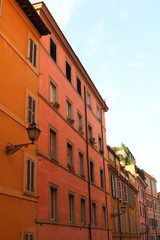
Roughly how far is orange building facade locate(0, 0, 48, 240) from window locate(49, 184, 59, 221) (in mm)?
2069

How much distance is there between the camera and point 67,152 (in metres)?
17.7

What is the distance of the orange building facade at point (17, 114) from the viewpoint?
10.9m

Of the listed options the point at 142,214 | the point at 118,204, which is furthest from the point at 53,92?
the point at 142,214

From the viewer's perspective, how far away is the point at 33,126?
33.4ft

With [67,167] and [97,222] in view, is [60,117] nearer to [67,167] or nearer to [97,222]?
[67,167]

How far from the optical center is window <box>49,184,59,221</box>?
47.8 feet

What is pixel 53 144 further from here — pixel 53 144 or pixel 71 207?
pixel 71 207

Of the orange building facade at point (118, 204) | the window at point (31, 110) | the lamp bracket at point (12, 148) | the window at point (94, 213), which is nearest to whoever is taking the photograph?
the lamp bracket at point (12, 148)

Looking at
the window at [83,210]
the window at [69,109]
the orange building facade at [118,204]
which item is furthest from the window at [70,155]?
the orange building facade at [118,204]

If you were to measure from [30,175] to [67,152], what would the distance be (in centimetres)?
529

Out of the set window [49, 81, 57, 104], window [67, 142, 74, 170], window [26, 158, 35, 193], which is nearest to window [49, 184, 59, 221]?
window [26, 158, 35, 193]

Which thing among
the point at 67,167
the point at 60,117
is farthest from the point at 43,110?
the point at 67,167

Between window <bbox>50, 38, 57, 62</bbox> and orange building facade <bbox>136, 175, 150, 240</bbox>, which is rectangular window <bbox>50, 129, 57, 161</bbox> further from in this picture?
orange building facade <bbox>136, 175, 150, 240</bbox>

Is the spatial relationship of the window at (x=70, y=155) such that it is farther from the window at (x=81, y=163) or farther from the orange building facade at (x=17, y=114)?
the orange building facade at (x=17, y=114)
